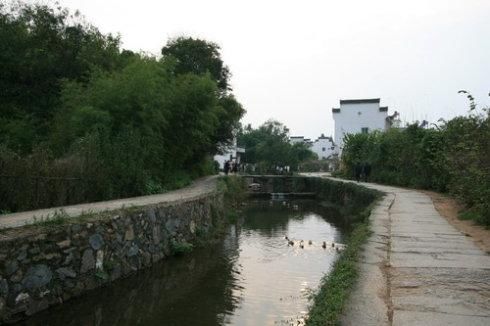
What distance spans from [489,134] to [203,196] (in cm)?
891

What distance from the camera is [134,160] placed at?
1477cm

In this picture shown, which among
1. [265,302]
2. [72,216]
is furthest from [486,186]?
[72,216]

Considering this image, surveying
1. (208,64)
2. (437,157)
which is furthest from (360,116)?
(437,157)

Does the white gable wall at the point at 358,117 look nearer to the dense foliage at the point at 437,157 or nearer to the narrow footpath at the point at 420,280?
the dense foliage at the point at 437,157

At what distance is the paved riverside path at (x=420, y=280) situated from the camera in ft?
18.0

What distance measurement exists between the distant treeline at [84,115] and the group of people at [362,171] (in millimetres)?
16946

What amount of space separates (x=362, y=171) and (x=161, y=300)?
1142 inches

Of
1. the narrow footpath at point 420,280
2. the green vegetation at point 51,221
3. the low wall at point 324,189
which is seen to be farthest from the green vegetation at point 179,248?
the low wall at point 324,189

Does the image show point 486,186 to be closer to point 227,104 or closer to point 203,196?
point 203,196

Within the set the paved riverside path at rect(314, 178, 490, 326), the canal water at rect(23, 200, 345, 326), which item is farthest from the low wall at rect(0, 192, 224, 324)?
the paved riverside path at rect(314, 178, 490, 326)

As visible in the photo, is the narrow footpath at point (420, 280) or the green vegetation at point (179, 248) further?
the green vegetation at point (179, 248)

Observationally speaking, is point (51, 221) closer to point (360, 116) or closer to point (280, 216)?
point (280, 216)

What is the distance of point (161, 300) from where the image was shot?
880 cm

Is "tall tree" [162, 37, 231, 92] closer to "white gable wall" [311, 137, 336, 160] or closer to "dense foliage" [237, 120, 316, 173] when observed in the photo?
"dense foliage" [237, 120, 316, 173]
